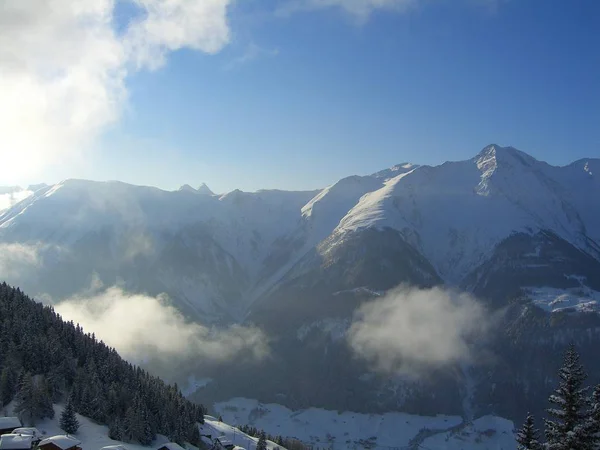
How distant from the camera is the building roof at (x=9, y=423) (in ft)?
341

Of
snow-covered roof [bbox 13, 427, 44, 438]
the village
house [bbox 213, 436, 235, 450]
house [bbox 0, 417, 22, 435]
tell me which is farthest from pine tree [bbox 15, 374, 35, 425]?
house [bbox 213, 436, 235, 450]

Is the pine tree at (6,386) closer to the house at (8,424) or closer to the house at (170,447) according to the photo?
the house at (8,424)

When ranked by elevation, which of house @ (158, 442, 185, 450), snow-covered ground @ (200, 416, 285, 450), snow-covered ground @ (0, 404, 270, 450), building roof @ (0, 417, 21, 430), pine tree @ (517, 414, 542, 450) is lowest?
snow-covered ground @ (200, 416, 285, 450)

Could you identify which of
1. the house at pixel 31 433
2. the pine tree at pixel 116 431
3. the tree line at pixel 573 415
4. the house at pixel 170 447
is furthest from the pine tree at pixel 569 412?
the pine tree at pixel 116 431

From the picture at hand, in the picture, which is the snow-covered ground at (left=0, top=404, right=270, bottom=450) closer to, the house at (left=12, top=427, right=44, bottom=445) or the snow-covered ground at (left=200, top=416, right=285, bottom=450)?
the house at (left=12, top=427, right=44, bottom=445)

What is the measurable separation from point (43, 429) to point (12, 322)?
152 feet

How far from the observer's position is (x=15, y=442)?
92.8 m

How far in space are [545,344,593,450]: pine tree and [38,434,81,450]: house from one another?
267 feet

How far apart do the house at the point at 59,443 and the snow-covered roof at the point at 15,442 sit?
2768 millimetres

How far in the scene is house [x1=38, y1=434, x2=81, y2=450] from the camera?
317 ft

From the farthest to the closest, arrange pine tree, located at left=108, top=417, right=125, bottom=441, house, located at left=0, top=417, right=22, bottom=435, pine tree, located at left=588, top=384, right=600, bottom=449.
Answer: pine tree, located at left=108, top=417, right=125, bottom=441, house, located at left=0, top=417, right=22, bottom=435, pine tree, located at left=588, top=384, right=600, bottom=449

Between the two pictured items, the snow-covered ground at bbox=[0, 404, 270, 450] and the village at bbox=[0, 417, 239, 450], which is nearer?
the village at bbox=[0, 417, 239, 450]

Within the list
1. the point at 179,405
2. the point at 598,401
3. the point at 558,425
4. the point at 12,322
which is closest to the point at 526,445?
the point at 558,425

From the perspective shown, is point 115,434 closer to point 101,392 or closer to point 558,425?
point 101,392
